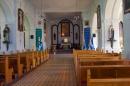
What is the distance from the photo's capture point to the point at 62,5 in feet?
81.0

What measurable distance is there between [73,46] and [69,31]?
2201mm

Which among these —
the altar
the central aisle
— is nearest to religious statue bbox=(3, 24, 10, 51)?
the central aisle

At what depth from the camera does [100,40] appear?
16.0m

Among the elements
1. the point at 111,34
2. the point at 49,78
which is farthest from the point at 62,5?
the point at 49,78

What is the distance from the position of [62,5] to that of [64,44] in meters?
12.0

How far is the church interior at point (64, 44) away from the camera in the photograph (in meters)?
6.00

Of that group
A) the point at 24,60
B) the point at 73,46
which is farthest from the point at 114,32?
the point at 73,46

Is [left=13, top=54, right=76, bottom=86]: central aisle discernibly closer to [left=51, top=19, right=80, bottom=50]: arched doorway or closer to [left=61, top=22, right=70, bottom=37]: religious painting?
[left=51, top=19, right=80, bottom=50]: arched doorway

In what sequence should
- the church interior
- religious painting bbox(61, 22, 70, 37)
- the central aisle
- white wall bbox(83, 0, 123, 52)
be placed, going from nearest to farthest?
1. the church interior
2. the central aisle
3. white wall bbox(83, 0, 123, 52)
4. religious painting bbox(61, 22, 70, 37)

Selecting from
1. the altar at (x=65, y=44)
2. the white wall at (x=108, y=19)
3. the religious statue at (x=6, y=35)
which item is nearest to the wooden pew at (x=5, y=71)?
the white wall at (x=108, y=19)

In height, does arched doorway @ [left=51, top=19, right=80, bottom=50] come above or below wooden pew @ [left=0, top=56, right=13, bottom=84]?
above

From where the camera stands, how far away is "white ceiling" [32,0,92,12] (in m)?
23.5

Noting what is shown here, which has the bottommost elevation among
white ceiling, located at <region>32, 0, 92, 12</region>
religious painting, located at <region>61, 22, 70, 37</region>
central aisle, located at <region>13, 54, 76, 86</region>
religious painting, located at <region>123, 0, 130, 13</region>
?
central aisle, located at <region>13, 54, 76, 86</region>

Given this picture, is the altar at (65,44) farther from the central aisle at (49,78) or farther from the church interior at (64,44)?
the central aisle at (49,78)
